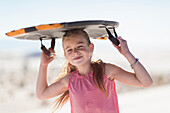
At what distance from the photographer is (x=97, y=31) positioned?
1804 mm

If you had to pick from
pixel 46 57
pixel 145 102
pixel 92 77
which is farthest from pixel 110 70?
pixel 145 102

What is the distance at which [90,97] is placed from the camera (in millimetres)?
1743

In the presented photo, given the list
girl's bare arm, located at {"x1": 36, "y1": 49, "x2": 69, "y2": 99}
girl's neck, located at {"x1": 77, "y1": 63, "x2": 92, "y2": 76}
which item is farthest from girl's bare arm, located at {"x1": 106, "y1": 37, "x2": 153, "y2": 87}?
girl's bare arm, located at {"x1": 36, "y1": 49, "x2": 69, "y2": 99}

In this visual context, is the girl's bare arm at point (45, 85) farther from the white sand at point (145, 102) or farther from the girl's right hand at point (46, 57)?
the white sand at point (145, 102)

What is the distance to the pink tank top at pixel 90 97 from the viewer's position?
5.67 feet

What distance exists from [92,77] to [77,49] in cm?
22

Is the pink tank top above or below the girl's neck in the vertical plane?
below

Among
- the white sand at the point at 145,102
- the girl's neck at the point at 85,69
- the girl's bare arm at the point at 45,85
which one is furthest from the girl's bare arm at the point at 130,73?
the white sand at the point at 145,102

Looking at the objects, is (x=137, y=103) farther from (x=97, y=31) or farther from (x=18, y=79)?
(x=18, y=79)

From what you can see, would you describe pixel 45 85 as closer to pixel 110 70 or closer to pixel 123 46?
pixel 110 70

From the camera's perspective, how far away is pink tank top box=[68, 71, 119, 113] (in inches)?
68.1

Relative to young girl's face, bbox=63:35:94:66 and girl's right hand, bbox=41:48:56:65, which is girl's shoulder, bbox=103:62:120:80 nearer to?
young girl's face, bbox=63:35:94:66

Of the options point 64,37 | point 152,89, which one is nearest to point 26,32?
point 64,37

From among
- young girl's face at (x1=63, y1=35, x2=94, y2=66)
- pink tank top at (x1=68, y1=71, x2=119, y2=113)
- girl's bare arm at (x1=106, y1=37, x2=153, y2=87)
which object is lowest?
pink tank top at (x1=68, y1=71, x2=119, y2=113)
